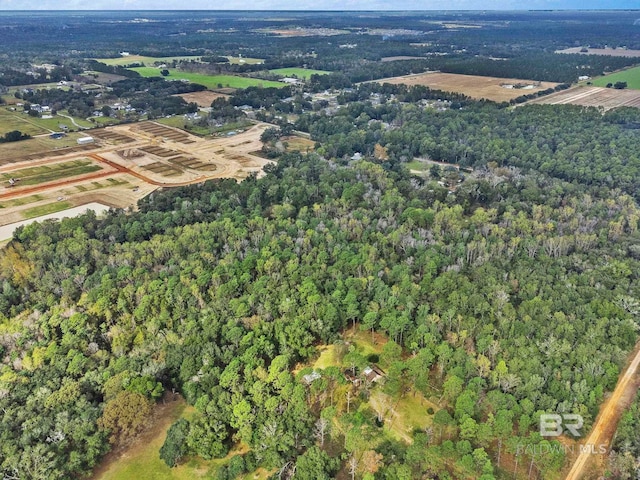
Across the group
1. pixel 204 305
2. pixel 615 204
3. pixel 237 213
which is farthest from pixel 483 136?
pixel 204 305

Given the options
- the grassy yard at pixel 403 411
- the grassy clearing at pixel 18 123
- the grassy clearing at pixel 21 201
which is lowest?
the grassy yard at pixel 403 411

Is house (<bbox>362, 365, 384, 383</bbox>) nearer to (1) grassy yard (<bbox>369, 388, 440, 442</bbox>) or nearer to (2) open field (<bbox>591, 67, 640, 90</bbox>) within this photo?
(1) grassy yard (<bbox>369, 388, 440, 442</bbox>)

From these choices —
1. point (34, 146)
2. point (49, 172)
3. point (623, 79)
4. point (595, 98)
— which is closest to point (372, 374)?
point (49, 172)

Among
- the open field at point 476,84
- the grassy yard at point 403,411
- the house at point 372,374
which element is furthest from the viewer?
the open field at point 476,84

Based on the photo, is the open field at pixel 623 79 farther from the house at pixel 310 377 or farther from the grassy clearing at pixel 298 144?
the house at pixel 310 377

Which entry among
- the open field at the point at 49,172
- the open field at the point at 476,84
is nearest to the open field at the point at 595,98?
the open field at the point at 476,84

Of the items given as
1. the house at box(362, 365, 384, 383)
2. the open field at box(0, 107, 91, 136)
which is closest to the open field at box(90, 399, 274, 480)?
the house at box(362, 365, 384, 383)

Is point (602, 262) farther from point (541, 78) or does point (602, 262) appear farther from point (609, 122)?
point (541, 78)
